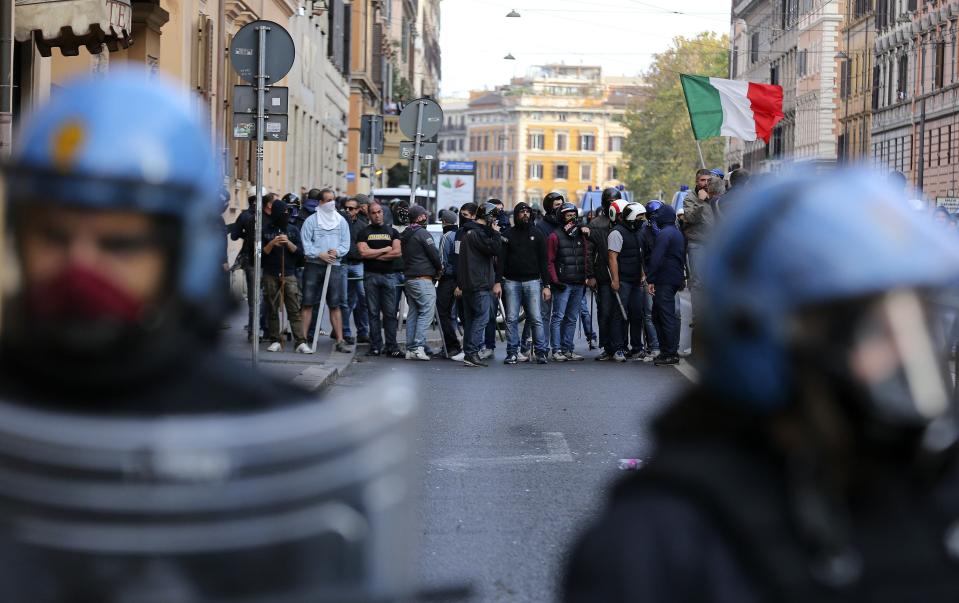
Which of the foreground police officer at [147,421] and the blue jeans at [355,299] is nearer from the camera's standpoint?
the foreground police officer at [147,421]

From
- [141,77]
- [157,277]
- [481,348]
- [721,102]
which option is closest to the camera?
[157,277]

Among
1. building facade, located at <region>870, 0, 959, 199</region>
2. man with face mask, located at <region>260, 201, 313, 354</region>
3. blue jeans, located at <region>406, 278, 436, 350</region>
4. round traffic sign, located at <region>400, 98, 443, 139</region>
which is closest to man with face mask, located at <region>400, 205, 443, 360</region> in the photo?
blue jeans, located at <region>406, 278, 436, 350</region>

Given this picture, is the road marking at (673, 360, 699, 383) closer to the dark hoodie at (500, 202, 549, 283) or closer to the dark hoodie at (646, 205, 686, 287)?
the dark hoodie at (646, 205, 686, 287)

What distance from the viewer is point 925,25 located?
6028cm

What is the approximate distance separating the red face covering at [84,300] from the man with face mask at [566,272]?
717 inches

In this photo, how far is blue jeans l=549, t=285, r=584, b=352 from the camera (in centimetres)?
2038

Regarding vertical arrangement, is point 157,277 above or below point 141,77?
below

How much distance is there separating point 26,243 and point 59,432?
283 millimetres

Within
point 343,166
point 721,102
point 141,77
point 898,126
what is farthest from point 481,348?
point 898,126

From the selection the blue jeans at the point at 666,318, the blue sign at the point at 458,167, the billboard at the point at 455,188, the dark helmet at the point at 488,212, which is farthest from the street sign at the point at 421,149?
the blue sign at the point at 458,167

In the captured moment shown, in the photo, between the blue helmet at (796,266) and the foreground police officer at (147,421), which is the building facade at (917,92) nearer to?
the blue helmet at (796,266)

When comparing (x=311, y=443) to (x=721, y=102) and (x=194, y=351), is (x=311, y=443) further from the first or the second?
(x=721, y=102)

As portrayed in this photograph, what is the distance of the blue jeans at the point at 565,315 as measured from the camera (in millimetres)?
20375

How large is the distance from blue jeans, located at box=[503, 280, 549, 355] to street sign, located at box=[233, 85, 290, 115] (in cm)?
488
